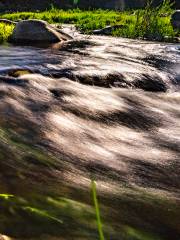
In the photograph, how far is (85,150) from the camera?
14.1 ft

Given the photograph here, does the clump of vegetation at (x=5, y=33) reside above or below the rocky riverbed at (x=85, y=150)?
above

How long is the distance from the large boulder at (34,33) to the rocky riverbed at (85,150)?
4.12m

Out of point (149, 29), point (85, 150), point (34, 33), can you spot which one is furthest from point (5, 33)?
point (85, 150)

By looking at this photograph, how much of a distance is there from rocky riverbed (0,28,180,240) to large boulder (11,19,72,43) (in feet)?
13.5

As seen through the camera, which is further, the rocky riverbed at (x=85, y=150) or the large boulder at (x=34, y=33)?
the large boulder at (x=34, y=33)

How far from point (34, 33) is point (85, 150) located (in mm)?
9597

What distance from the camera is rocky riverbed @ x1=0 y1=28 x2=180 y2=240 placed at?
2.86 meters

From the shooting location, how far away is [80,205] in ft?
9.89

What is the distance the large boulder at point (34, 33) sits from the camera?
1317 cm

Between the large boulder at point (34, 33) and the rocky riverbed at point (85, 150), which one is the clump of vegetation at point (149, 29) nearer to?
the large boulder at point (34, 33)

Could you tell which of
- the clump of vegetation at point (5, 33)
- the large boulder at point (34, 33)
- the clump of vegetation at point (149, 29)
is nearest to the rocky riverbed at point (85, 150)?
the clump of vegetation at point (5, 33)

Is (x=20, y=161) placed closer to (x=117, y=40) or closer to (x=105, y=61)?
(x=105, y=61)

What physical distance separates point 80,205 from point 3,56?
22.7 feet

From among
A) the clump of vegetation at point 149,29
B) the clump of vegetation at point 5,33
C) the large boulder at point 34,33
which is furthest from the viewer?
the clump of vegetation at point 149,29
